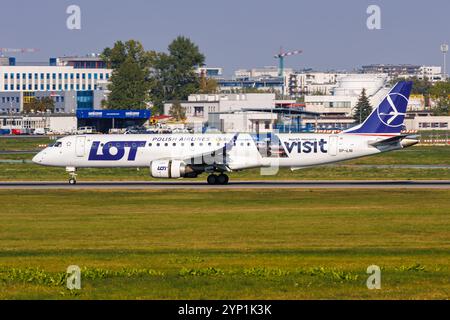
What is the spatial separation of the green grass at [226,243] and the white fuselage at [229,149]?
20.2 feet

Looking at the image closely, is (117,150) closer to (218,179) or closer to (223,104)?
(218,179)

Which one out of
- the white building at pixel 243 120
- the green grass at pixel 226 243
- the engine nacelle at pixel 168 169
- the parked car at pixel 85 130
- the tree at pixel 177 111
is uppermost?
the tree at pixel 177 111

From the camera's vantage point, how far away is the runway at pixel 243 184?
6028cm

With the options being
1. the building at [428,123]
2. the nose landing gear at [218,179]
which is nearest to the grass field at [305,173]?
the nose landing gear at [218,179]

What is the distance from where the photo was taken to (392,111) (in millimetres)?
63656

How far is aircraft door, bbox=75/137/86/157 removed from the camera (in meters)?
65.2

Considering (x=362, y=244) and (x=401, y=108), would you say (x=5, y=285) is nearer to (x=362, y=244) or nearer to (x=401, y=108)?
(x=362, y=244)

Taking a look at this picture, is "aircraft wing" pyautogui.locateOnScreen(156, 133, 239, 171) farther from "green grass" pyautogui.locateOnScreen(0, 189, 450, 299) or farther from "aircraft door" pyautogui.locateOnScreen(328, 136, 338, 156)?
"aircraft door" pyautogui.locateOnScreen(328, 136, 338, 156)

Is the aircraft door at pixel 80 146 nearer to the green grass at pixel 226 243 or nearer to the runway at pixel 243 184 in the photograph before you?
the runway at pixel 243 184

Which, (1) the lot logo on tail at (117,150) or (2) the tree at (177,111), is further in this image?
(2) the tree at (177,111)

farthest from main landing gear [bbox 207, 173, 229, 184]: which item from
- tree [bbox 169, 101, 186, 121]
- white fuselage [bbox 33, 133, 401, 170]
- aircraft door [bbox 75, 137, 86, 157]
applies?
tree [bbox 169, 101, 186, 121]

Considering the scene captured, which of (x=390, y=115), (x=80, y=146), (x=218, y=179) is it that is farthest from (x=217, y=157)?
(x=390, y=115)

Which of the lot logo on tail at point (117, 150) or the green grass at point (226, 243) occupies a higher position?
the lot logo on tail at point (117, 150)
